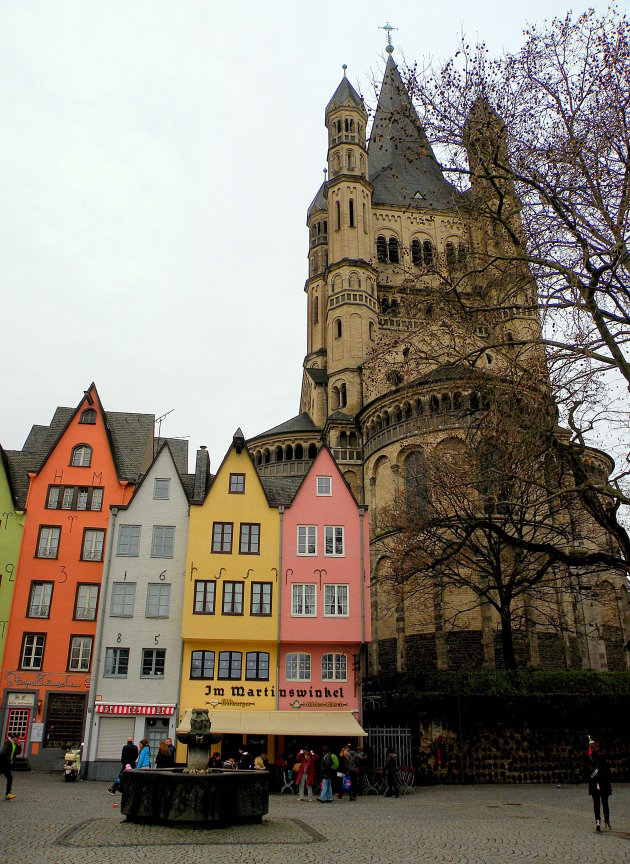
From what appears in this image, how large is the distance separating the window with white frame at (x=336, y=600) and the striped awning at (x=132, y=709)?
7.20 meters

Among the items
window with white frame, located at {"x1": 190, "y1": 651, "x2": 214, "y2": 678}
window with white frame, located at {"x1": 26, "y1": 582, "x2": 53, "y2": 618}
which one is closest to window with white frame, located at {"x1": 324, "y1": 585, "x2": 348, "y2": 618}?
window with white frame, located at {"x1": 190, "y1": 651, "x2": 214, "y2": 678}

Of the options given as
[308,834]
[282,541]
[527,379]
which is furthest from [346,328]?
[308,834]

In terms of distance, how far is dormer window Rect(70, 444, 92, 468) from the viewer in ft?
115

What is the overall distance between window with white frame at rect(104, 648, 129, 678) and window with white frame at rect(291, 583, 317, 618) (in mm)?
6886

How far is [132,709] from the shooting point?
94.5ft

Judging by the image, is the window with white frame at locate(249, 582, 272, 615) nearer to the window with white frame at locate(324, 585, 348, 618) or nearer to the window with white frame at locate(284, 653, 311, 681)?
the window with white frame at locate(284, 653, 311, 681)

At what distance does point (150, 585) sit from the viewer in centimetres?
3128

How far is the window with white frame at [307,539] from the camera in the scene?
106 ft

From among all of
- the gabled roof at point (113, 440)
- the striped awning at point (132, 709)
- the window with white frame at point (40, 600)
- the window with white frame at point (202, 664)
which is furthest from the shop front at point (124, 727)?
the gabled roof at point (113, 440)

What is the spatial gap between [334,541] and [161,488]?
7.99 meters

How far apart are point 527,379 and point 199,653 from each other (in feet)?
66.3

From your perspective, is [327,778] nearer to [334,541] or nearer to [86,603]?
[334,541]

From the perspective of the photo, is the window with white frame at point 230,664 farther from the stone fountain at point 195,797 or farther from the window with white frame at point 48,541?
the stone fountain at point 195,797

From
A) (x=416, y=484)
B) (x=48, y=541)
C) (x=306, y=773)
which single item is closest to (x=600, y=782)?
(x=306, y=773)
